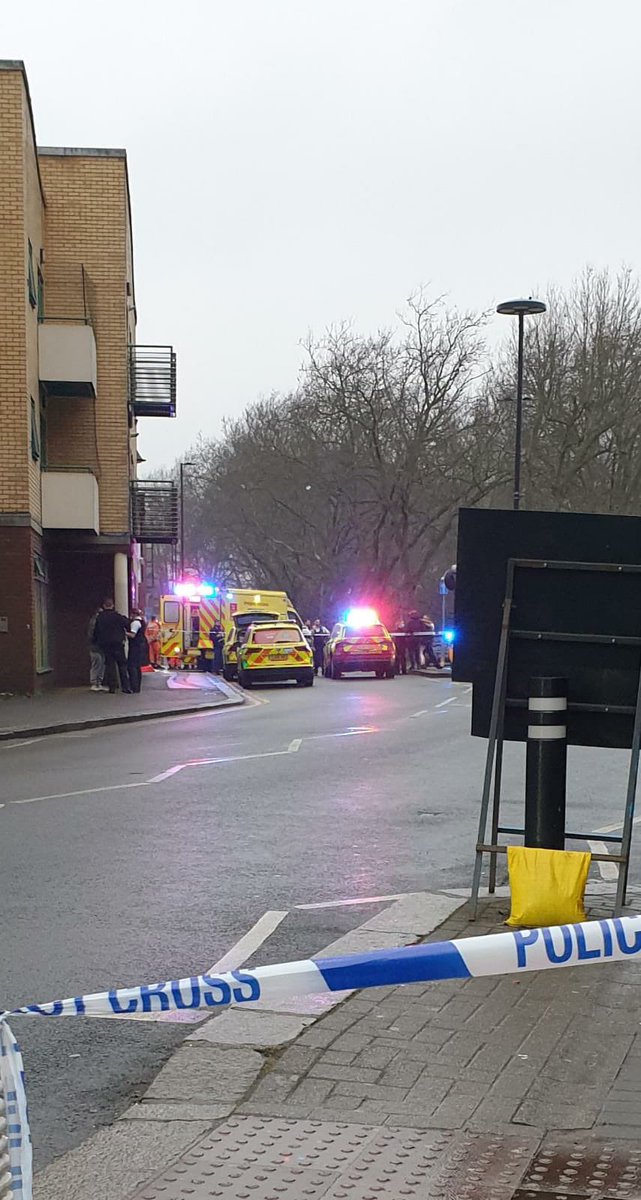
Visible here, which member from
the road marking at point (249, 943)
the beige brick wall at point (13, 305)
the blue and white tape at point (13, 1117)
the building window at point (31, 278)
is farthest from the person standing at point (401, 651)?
the blue and white tape at point (13, 1117)

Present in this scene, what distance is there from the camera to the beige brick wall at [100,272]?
33.8m

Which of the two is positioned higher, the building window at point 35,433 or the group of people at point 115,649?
the building window at point 35,433

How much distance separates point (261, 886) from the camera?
8180mm

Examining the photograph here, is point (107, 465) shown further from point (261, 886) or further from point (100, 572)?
point (261, 886)

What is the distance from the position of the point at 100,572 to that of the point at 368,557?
2580cm

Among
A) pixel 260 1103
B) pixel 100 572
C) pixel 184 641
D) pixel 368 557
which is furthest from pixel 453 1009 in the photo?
pixel 368 557

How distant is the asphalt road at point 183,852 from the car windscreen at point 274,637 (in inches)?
588

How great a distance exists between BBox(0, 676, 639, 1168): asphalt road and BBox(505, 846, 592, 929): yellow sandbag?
105 centimetres

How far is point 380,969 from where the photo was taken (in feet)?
10.8

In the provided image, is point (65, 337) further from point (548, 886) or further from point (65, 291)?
point (548, 886)

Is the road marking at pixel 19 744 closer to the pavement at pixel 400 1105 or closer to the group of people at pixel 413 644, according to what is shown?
the pavement at pixel 400 1105

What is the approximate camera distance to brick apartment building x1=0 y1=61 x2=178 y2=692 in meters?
26.8

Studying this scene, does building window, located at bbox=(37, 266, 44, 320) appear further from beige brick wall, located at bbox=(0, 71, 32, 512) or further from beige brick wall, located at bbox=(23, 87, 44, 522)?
beige brick wall, located at bbox=(0, 71, 32, 512)

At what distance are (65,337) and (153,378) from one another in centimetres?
818
